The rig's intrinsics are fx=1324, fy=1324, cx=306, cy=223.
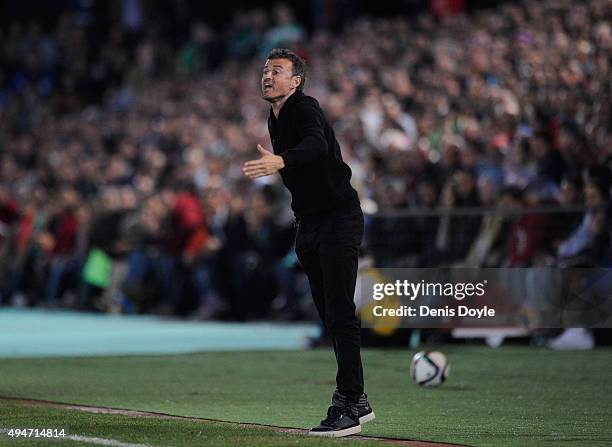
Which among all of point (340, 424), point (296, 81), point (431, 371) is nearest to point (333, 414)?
point (340, 424)

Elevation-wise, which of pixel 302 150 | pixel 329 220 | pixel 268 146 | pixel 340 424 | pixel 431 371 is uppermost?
pixel 268 146

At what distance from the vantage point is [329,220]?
793 cm

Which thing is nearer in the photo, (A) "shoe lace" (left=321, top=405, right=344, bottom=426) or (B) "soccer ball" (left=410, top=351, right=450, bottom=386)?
(A) "shoe lace" (left=321, top=405, right=344, bottom=426)

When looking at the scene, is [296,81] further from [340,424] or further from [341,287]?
[340,424]

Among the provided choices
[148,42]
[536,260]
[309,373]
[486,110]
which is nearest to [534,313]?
[536,260]

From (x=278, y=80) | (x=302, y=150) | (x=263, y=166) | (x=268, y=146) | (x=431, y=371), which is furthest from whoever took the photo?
(x=268, y=146)

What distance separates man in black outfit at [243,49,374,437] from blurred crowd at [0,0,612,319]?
678 centimetres

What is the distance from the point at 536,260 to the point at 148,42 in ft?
62.8

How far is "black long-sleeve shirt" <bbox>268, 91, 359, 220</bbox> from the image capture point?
7.80m

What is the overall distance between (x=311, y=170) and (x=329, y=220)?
1.04ft

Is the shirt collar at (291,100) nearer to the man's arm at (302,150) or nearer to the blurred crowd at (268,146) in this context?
the man's arm at (302,150)

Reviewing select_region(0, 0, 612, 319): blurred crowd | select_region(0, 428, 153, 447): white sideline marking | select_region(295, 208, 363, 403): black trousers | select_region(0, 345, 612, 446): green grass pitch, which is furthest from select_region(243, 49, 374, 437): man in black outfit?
select_region(0, 0, 612, 319): blurred crowd

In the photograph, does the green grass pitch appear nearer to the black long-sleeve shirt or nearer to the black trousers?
the black trousers

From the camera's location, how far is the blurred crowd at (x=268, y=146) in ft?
51.8
